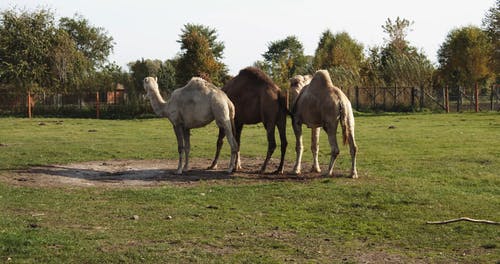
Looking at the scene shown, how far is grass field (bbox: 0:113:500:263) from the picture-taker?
745cm

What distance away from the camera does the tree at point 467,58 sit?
59.1m

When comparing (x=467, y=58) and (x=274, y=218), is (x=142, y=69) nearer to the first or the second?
(x=467, y=58)

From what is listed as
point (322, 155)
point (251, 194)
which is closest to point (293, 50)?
point (322, 155)

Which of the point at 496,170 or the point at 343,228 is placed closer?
the point at 343,228

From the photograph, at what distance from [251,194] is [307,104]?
3.16m

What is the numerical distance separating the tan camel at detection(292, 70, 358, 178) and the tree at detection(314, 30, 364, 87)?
106 feet

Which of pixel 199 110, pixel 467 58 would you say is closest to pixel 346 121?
pixel 199 110

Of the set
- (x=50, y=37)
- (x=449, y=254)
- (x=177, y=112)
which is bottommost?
(x=449, y=254)

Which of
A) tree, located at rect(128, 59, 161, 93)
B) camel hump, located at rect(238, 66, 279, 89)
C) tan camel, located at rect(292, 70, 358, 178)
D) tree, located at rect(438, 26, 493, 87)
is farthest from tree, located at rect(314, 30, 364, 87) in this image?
tan camel, located at rect(292, 70, 358, 178)

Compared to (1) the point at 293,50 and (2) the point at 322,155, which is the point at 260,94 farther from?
(1) the point at 293,50

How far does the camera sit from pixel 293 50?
320ft

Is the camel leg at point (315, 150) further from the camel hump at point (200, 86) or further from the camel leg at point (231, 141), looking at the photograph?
the camel hump at point (200, 86)

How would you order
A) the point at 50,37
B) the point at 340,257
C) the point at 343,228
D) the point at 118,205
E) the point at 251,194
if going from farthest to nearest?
1. the point at 50,37
2. the point at 251,194
3. the point at 118,205
4. the point at 343,228
5. the point at 340,257

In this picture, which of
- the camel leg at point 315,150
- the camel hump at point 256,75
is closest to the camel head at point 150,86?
the camel hump at point 256,75
